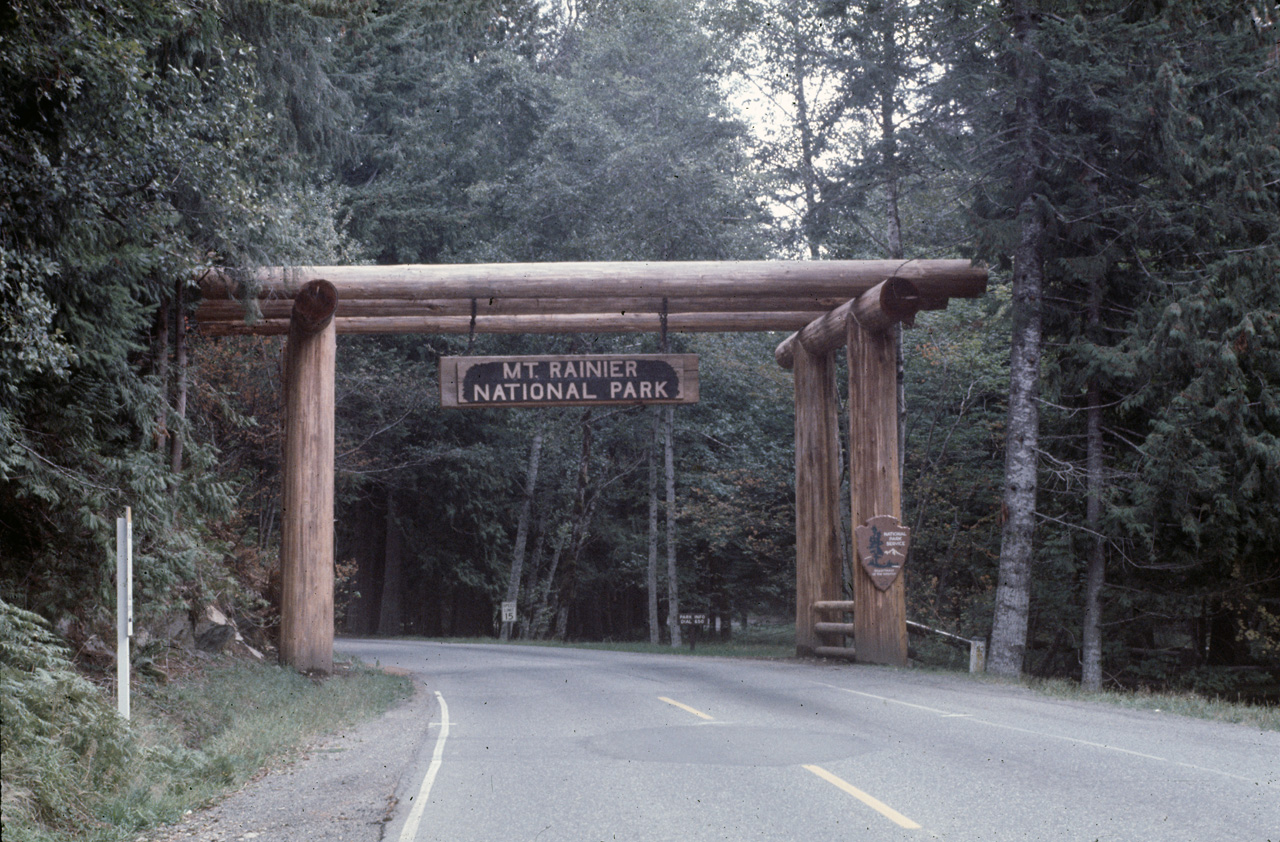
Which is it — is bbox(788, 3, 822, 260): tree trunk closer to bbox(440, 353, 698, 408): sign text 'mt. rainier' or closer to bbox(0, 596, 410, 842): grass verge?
bbox(440, 353, 698, 408): sign text 'mt. rainier'

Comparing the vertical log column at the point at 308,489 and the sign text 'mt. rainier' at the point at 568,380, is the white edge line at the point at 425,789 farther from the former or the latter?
the sign text 'mt. rainier' at the point at 568,380

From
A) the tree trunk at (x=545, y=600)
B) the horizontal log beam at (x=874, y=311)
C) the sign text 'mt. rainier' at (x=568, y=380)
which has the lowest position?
the tree trunk at (x=545, y=600)

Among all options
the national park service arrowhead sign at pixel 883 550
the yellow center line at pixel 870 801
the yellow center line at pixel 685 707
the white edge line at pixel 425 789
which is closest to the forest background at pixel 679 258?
the national park service arrowhead sign at pixel 883 550

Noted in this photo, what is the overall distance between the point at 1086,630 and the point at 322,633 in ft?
40.0

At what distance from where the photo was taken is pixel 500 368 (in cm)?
1545

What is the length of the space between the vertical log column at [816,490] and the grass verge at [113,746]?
9291mm

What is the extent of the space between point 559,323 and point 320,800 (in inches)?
456

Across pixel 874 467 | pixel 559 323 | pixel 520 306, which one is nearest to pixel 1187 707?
pixel 874 467

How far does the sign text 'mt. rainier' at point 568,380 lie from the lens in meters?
15.4

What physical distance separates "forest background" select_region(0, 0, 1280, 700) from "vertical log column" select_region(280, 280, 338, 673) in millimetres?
852

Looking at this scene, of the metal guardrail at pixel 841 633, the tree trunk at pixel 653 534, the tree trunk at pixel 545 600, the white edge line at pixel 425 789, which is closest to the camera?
the white edge line at pixel 425 789

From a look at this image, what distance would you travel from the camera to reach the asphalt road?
20.5ft

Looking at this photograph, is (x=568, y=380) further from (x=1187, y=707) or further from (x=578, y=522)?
(x=578, y=522)

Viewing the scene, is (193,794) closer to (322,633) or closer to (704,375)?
(322,633)
